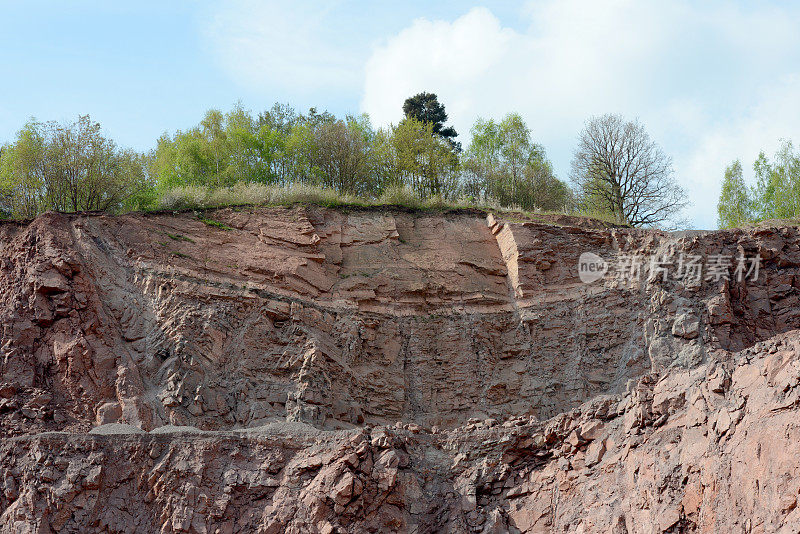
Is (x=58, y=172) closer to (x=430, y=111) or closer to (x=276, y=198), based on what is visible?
(x=276, y=198)

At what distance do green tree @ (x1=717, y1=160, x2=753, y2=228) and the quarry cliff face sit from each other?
7.45 m

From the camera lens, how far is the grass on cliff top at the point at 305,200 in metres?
26.3

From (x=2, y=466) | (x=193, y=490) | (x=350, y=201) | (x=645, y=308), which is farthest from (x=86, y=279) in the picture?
(x=645, y=308)

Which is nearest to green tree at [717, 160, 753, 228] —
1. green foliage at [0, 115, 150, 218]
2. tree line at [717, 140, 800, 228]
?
tree line at [717, 140, 800, 228]

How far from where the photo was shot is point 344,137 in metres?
32.0

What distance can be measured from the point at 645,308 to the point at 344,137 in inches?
510

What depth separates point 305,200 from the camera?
88.9ft

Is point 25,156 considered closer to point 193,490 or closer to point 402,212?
point 402,212

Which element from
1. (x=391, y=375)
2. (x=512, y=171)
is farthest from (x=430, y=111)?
(x=391, y=375)

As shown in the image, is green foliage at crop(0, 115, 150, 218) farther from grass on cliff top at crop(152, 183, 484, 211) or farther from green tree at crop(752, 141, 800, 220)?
green tree at crop(752, 141, 800, 220)

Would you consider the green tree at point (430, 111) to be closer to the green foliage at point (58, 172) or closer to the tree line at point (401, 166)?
the tree line at point (401, 166)

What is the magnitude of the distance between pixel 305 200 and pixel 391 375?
6.68 m
